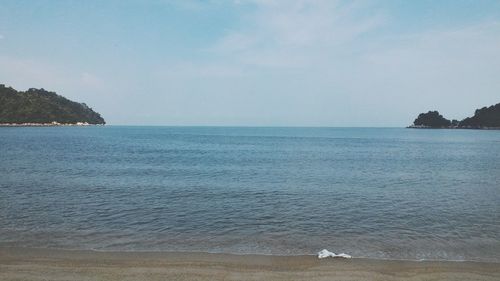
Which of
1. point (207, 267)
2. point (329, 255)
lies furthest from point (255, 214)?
point (207, 267)

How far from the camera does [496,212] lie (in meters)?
26.8

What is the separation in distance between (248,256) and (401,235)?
8868mm

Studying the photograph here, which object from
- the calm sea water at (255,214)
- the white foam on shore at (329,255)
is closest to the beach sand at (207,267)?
the white foam on shore at (329,255)

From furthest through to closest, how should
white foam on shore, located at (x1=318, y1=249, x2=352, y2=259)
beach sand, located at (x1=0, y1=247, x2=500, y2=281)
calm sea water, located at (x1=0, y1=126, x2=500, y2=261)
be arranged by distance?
calm sea water, located at (x1=0, y1=126, x2=500, y2=261) → white foam on shore, located at (x1=318, y1=249, x2=352, y2=259) → beach sand, located at (x1=0, y1=247, x2=500, y2=281)

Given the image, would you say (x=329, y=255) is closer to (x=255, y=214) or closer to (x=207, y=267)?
(x=207, y=267)

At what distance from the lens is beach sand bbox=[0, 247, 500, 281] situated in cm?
1313

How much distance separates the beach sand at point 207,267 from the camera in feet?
43.1

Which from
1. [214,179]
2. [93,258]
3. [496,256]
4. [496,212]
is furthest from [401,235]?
[214,179]

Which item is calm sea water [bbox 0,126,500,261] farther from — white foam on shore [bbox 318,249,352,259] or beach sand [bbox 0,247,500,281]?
beach sand [bbox 0,247,500,281]

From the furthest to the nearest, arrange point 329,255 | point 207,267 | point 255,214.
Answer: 1. point 255,214
2. point 329,255
3. point 207,267

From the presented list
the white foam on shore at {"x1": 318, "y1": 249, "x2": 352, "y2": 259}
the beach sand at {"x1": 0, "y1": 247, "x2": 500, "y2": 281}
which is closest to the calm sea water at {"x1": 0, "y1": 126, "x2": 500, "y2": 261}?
the white foam on shore at {"x1": 318, "y1": 249, "x2": 352, "y2": 259}

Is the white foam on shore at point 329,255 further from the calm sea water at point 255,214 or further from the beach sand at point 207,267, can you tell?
the calm sea water at point 255,214

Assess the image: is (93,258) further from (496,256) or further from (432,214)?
(432,214)

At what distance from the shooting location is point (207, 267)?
46.6ft
